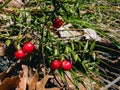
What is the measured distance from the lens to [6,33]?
111 inches

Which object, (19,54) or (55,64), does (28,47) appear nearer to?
(19,54)

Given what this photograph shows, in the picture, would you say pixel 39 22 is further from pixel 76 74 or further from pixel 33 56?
pixel 76 74

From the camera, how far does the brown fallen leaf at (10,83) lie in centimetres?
216

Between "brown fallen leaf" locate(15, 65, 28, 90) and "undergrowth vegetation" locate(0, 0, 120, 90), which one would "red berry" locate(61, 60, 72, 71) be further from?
"brown fallen leaf" locate(15, 65, 28, 90)

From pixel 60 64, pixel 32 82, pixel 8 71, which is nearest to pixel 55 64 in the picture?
pixel 60 64

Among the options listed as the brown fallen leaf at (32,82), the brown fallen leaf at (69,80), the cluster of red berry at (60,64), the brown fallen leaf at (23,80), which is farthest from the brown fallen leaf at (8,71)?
the brown fallen leaf at (69,80)

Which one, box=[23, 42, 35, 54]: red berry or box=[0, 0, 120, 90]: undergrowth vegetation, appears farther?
box=[0, 0, 120, 90]: undergrowth vegetation

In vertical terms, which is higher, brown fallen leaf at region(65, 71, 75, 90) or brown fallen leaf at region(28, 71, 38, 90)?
brown fallen leaf at region(28, 71, 38, 90)

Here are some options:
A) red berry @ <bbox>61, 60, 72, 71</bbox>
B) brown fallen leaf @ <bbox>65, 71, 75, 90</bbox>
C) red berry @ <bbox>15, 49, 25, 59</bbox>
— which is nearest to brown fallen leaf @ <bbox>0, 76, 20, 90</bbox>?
red berry @ <bbox>15, 49, 25, 59</bbox>

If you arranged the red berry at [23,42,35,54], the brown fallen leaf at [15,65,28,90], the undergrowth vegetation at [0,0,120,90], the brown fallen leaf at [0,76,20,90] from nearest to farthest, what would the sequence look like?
the brown fallen leaf at [0,76,20,90], the brown fallen leaf at [15,65,28,90], the red berry at [23,42,35,54], the undergrowth vegetation at [0,0,120,90]

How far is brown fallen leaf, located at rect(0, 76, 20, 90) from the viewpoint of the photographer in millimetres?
2160

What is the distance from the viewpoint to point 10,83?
220 centimetres

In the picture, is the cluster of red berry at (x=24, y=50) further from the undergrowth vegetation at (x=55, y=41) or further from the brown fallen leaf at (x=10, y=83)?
the brown fallen leaf at (x=10, y=83)

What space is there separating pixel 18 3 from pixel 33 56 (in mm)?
829
